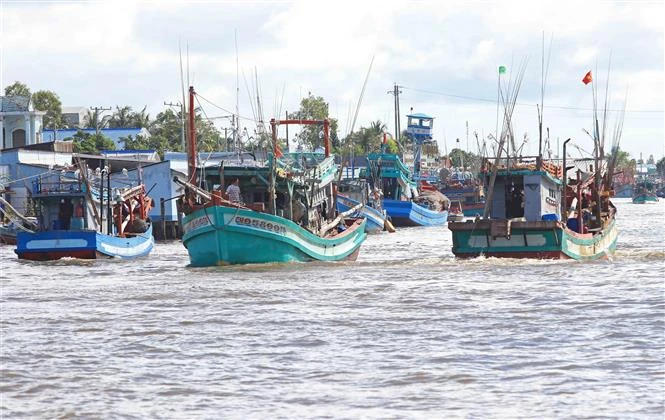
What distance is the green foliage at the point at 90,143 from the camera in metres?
85.8

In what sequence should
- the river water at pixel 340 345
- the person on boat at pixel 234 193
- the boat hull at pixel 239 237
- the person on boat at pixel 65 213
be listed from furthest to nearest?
the person on boat at pixel 65 213
the person on boat at pixel 234 193
the boat hull at pixel 239 237
the river water at pixel 340 345

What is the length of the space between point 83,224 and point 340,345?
84.5ft

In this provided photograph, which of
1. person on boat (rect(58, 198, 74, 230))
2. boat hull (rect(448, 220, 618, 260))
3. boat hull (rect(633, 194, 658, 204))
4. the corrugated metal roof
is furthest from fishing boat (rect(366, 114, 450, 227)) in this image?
boat hull (rect(633, 194, 658, 204))

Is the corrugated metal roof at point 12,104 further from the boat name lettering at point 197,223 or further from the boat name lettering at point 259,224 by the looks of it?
the boat name lettering at point 259,224

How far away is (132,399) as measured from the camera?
14.3 metres

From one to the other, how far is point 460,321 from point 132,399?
7.43 m

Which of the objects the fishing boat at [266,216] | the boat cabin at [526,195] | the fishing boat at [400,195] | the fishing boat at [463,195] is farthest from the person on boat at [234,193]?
the fishing boat at [463,195]

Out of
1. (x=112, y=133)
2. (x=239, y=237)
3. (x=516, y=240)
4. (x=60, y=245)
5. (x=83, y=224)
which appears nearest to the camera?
(x=239, y=237)

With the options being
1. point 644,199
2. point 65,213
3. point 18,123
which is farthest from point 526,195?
point 644,199

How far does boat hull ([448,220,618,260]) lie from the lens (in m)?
31.6

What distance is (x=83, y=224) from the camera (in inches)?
1662

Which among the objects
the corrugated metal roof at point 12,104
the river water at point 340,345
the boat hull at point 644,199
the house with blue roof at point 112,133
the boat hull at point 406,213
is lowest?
the boat hull at point 644,199

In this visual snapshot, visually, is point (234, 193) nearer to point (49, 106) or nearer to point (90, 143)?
point (90, 143)

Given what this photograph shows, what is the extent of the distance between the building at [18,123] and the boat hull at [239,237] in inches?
2144
